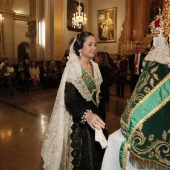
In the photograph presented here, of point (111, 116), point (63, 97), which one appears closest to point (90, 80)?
point (63, 97)

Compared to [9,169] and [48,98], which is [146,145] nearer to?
[9,169]

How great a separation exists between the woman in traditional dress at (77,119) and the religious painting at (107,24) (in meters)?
11.7

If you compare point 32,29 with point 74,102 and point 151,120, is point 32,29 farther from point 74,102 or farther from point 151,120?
point 151,120

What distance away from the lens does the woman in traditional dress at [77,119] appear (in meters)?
2.07

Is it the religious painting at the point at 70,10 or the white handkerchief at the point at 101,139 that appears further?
the religious painting at the point at 70,10

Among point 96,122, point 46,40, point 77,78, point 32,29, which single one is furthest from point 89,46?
point 32,29

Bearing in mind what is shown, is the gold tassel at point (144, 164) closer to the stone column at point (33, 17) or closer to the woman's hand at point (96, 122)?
the woman's hand at point (96, 122)

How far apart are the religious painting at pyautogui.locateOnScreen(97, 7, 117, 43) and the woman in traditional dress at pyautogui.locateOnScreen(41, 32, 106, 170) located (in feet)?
38.3

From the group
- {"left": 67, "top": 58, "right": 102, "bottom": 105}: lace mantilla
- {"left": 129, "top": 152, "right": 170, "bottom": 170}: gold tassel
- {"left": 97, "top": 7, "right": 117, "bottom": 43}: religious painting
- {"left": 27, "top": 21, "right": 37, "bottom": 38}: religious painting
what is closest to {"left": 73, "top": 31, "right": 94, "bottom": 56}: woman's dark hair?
{"left": 67, "top": 58, "right": 102, "bottom": 105}: lace mantilla

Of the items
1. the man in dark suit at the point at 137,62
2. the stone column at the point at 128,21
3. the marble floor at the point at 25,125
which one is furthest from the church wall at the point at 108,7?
the man in dark suit at the point at 137,62

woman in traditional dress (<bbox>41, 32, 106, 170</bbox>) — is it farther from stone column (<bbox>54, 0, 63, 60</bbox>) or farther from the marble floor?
stone column (<bbox>54, 0, 63, 60</bbox>)

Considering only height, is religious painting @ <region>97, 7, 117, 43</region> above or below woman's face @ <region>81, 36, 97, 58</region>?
above

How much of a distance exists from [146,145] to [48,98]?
264 inches

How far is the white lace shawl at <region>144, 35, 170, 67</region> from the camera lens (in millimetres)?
1230
